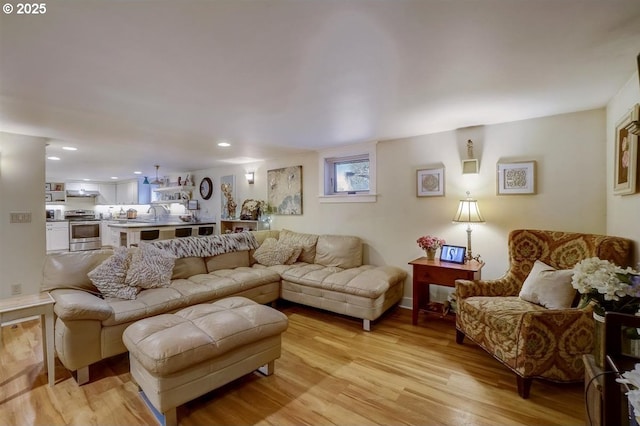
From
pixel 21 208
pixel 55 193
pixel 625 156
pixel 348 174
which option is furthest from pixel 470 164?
pixel 55 193

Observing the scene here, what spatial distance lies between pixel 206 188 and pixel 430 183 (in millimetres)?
4830

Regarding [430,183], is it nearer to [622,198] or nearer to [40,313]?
[622,198]

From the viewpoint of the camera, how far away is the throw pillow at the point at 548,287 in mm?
2088

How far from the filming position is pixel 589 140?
259 centimetres

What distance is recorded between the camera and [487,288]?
2572 mm

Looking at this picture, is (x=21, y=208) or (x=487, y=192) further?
(x=21, y=208)

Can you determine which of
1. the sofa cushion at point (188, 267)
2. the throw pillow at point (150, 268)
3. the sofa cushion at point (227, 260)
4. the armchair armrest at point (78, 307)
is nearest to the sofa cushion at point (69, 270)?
the armchair armrest at point (78, 307)

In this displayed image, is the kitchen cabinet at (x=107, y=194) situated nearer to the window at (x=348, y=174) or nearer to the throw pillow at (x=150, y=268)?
the throw pillow at (x=150, y=268)

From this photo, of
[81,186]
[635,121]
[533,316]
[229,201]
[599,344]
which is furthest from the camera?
[81,186]

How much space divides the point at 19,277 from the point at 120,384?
8.14 feet

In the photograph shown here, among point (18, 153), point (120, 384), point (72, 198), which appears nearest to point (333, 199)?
point (120, 384)

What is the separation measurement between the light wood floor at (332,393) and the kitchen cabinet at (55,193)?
740cm

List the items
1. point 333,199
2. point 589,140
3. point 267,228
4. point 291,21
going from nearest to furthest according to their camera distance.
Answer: point 291,21
point 589,140
point 333,199
point 267,228

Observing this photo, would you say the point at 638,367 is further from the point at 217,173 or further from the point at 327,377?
the point at 217,173
